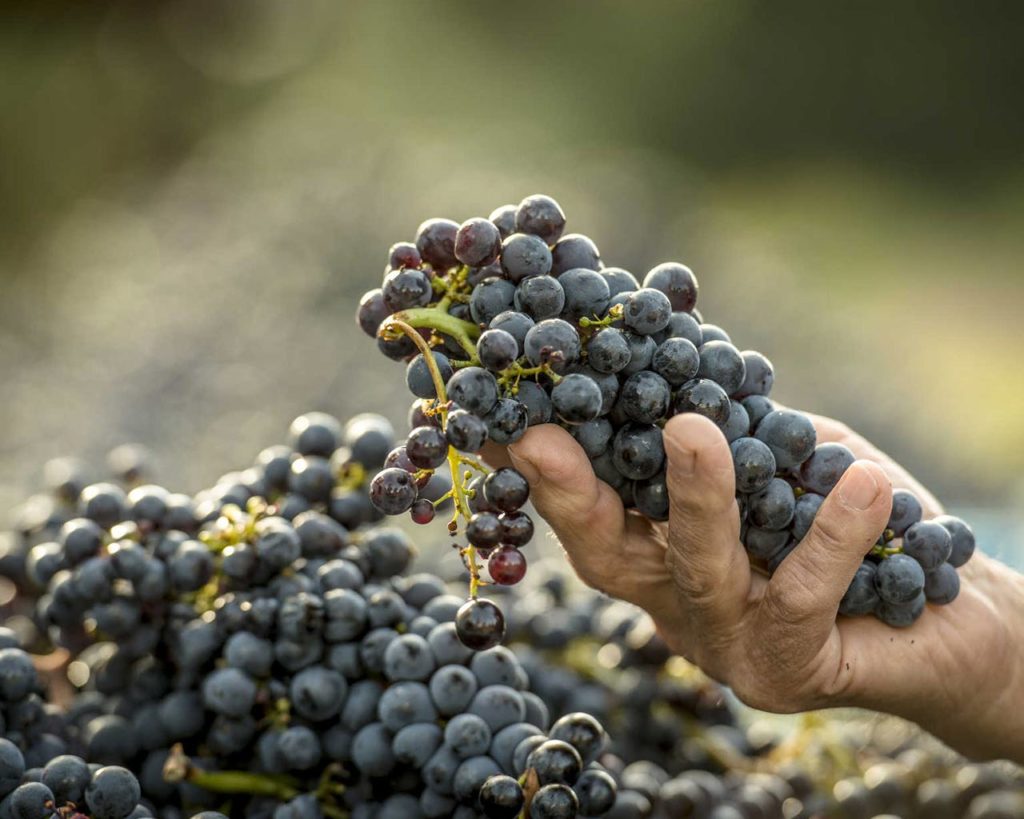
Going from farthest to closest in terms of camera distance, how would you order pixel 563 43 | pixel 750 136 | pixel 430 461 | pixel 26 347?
pixel 563 43, pixel 750 136, pixel 26 347, pixel 430 461

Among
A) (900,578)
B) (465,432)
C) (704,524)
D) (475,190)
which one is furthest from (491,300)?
(475,190)

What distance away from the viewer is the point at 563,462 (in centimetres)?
93

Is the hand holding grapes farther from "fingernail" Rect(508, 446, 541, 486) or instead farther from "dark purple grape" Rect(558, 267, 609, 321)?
"dark purple grape" Rect(558, 267, 609, 321)

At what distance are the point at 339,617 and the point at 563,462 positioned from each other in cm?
35

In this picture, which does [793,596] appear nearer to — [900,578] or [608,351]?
[900,578]

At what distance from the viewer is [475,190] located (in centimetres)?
316

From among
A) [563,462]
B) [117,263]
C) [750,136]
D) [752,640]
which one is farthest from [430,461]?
[750,136]

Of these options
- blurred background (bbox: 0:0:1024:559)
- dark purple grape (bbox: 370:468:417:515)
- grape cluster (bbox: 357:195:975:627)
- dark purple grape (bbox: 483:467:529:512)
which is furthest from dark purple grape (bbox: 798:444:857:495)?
blurred background (bbox: 0:0:1024:559)

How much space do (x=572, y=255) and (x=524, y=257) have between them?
2.6 inches

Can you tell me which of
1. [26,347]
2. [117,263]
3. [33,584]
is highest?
[117,263]

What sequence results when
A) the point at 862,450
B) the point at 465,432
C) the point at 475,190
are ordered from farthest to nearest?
the point at 475,190 → the point at 862,450 → the point at 465,432

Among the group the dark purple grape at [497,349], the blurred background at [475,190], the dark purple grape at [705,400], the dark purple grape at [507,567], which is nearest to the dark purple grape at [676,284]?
the dark purple grape at [705,400]

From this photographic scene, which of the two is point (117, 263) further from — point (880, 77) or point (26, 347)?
point (880, 77)

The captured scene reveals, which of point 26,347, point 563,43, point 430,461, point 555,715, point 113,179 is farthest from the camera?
point 563,43
